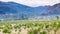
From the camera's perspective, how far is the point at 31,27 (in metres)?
4.58

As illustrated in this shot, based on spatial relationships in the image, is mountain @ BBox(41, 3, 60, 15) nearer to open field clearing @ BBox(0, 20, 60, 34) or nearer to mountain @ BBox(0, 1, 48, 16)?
mountain @ BBox(0, 1, 48, 16)

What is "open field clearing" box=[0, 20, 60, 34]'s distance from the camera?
14.9 ft

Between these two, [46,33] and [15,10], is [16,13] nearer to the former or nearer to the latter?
[15,10]

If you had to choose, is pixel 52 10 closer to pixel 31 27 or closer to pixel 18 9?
pixel 31 27

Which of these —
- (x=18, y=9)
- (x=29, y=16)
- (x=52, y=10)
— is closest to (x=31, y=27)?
(x=29, y=16)

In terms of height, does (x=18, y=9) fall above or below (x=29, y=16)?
above

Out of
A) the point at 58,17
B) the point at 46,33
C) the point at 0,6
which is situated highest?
the point at 0,6

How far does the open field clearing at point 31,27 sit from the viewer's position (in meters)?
4.54

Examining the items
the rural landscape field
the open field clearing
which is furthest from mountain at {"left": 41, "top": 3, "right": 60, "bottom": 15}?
the open field clearing

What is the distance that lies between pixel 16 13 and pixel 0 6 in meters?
0.38

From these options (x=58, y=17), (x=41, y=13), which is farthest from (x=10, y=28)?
(x=58, y=17)

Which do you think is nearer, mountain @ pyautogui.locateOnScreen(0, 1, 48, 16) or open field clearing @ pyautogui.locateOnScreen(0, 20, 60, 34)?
open field clearing @ pyautogui.locateOnScreen(0, 20, 60, 34)

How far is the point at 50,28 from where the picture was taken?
179 inches

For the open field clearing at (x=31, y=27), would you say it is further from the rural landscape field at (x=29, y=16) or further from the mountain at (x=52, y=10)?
the mountain at (x=52, y=10)
